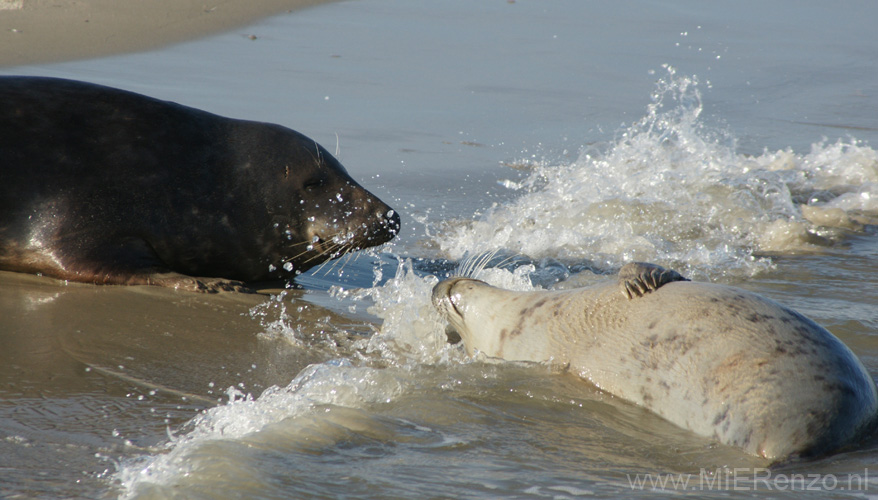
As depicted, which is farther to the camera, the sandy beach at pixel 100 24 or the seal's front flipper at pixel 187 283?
the sandy beach at pixel 100 24

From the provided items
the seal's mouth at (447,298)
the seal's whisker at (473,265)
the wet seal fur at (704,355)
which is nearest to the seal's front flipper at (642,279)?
the wet seal fur at (704,355)

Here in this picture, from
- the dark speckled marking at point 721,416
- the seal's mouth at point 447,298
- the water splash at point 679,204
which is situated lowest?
the water splash at point 679,204

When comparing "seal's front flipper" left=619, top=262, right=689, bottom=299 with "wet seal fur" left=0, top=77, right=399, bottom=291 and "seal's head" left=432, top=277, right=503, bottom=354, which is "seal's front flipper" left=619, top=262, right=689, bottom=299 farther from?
"wet seal fur" left=0, top=77, right=399, bottom=291

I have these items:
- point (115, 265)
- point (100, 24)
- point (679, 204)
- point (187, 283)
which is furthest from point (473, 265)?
point (100, 24)

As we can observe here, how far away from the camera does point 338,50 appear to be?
11836 mm

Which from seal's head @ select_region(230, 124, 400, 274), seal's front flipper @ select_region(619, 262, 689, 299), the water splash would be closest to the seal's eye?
seal's head @ select_region(230, 124, 400, 274)

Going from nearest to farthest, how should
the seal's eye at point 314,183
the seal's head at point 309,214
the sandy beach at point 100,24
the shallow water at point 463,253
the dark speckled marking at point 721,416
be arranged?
the shallow water at point 463,253 → the dark speckled marking at point 721,416 → the seal's head at point 309,214 → the seal's eye at point 314,183 → the sandy beach at point 100,24

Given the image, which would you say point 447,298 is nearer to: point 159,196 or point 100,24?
point 159,196

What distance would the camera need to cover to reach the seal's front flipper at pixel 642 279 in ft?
13.2

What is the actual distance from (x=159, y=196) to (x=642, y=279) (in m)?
2.66

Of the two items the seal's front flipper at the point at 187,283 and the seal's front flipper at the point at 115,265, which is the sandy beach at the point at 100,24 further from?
the seal's front flipper at the point at 187,283

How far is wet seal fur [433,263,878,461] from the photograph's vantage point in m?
3.32

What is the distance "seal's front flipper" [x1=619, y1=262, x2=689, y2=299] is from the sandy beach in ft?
26.9

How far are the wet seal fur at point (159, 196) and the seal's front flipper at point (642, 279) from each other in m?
1.85
